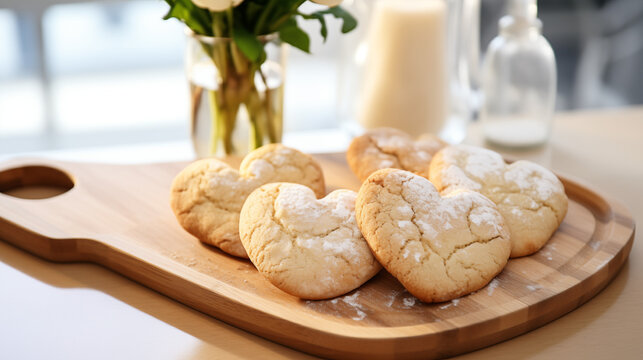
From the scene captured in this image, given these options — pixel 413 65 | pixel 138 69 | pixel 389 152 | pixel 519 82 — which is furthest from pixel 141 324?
pixel 138 69

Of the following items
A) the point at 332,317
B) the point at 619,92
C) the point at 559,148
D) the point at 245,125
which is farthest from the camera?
the point at 619,92

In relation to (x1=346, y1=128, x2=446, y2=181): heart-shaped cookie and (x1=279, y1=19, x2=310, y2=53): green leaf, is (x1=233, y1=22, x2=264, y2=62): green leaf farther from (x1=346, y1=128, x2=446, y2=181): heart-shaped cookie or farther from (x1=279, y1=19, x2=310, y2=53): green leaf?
(x1=346, y1=128, x2=446, y2=181): heart-shaped cookie

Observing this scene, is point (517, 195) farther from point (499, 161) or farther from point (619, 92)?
point (619, 92)

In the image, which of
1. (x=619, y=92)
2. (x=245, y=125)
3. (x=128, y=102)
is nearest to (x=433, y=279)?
(x=245, y=125)

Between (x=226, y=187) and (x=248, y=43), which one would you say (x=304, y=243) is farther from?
(x=248, y=43)

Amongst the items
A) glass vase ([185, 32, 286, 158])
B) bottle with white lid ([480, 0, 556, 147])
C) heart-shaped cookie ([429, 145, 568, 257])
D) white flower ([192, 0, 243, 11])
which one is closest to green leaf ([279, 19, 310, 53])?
glass vase ([185, 32, 286, 158])

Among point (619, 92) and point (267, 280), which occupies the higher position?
point (267, 280)
